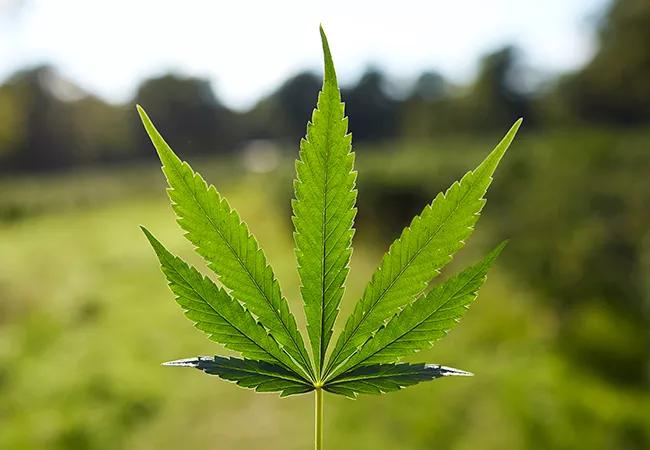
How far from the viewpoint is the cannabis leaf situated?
20cm

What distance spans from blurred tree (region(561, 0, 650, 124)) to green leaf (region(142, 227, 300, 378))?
4.39m

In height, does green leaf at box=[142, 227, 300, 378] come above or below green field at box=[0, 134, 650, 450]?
below

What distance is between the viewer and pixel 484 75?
5.81m

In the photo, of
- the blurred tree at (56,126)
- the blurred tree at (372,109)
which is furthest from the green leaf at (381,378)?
the blurred tree at (56,126)

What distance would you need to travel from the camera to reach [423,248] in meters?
0.21

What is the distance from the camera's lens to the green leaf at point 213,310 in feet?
0.67

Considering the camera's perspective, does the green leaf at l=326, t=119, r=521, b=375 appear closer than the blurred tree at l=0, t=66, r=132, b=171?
Yes

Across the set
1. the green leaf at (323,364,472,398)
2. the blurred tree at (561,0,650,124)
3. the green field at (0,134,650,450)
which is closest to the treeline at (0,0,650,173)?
the blurred tree at (561,0,650,124)

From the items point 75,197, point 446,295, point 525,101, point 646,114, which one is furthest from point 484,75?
point 446,295

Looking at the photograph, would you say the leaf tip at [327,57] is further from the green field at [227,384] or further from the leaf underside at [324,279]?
the green field at [227,384]

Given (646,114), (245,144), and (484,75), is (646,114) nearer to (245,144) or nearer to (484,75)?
(484,75)

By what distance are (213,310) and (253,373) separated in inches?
1.1

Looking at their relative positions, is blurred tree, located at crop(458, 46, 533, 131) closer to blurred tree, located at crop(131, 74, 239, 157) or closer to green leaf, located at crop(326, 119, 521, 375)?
blurred tree, located at crop(131, 74, 239, 157)

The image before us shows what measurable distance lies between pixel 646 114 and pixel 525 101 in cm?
118
